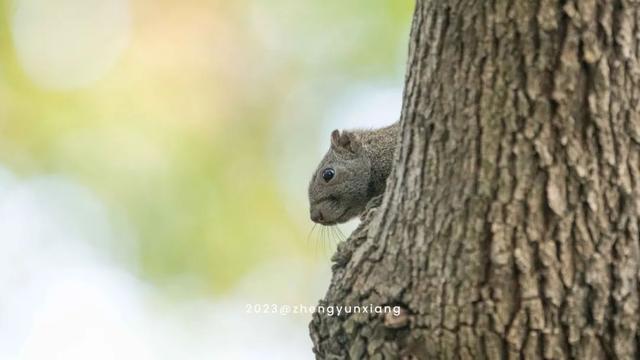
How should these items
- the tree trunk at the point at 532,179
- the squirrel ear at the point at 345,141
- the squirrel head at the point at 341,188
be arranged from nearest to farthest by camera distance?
the tree trunk at the point at 532,179 < the squirrel head at the point at 341,188 < the squirrel ear at the point at 345,141

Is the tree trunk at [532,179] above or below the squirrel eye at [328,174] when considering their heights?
below

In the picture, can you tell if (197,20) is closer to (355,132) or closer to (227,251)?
(227,251)

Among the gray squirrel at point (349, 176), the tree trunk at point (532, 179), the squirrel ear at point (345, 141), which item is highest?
the squirrel ear at point (345, 141)

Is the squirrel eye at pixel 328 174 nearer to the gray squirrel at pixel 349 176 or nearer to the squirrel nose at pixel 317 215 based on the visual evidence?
the gray squirrel at pixel 349 176

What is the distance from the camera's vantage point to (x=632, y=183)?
7.04 ft

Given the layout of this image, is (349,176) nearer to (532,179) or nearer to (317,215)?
(317,215)

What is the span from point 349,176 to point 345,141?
0.22m

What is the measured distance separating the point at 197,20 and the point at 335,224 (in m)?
2.66

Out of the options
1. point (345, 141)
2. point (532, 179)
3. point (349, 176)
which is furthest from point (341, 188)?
point (532, 179)

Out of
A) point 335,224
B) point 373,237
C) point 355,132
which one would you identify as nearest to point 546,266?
point 373,237

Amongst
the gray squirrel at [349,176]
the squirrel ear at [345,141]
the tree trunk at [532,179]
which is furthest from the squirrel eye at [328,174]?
the tree trunk at [532,179]

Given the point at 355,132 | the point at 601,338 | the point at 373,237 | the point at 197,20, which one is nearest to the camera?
the point at 601,338

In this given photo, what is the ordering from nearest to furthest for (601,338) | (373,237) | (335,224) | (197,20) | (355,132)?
(601,338), (373,237), (335,224), (355,132), (197,20)

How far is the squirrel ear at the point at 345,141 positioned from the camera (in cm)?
400
